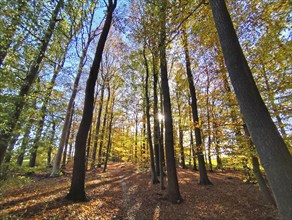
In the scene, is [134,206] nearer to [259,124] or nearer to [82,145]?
[82,145]

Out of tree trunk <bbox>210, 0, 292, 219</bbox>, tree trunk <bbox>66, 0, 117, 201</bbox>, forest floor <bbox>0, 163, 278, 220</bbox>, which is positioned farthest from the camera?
tree trunk <bbox>66, 0, 117, 201</bbox>

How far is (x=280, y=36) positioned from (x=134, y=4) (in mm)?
8926

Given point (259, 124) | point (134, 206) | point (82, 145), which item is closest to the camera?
point (259, 124)

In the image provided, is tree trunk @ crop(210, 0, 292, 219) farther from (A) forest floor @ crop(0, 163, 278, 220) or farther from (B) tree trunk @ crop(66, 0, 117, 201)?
(B) tree trunk @ crop(66, 0, 117, 201)

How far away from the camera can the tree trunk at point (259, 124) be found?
6.97 feet

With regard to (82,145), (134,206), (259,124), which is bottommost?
(134,206)

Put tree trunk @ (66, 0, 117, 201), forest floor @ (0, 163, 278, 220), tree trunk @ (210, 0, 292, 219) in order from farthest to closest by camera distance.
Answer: tree trunk @ (66, 0, 117, 201)
forest floor @ (0, 163, 278, 220)
tree trunk @ (210, 0, 292, 219)

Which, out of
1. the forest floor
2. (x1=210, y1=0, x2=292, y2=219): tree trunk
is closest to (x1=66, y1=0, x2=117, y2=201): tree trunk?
the forest floor

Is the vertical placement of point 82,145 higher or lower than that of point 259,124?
higher

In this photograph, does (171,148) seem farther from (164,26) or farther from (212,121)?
(164,26)

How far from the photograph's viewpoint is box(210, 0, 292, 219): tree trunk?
6.97 ft

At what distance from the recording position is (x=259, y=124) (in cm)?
242

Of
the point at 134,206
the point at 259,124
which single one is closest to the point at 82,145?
the point at 134,206

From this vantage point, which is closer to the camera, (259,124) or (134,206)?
(259,124)
